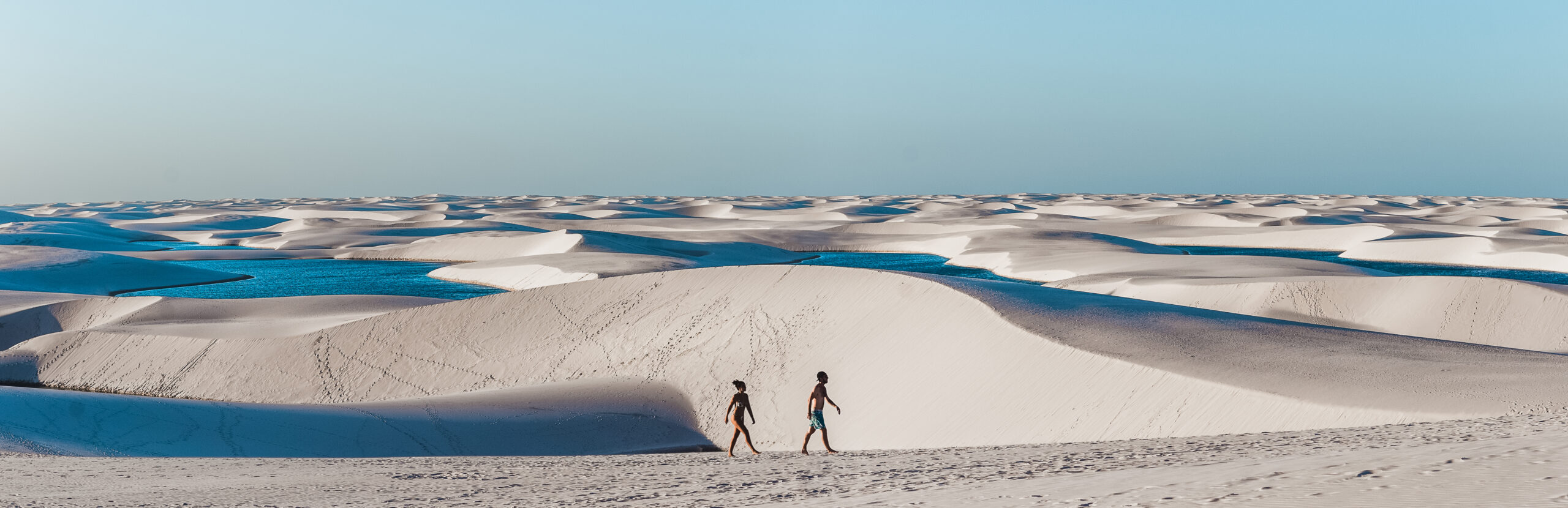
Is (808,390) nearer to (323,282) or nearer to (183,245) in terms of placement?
(323,282)

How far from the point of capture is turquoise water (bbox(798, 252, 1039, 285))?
3786cm

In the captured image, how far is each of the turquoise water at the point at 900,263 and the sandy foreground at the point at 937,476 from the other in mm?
26161

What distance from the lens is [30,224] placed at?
5834 cm

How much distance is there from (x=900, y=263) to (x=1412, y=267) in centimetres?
1739

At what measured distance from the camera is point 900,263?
4431 cm

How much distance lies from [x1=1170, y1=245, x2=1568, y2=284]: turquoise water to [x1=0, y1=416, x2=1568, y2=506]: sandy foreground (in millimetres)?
23341

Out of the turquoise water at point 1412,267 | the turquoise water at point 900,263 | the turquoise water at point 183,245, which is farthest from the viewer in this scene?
the turquoise water at point 183,245

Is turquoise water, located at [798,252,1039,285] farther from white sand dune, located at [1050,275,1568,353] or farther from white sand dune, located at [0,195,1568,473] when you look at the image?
white sand dune, located at [1050,275,1568,353]

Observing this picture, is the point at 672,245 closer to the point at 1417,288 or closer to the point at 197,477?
the point at 1417,288

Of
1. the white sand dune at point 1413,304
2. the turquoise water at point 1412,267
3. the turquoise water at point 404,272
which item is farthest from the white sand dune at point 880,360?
the turquoise water at point 1412,267

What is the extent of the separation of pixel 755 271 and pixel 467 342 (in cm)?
457

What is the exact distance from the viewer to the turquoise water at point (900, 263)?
124 ft

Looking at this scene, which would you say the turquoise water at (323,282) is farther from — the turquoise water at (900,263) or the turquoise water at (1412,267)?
the turquoise water at (1412,267)

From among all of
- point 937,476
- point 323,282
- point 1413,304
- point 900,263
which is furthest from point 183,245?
point 937,476
